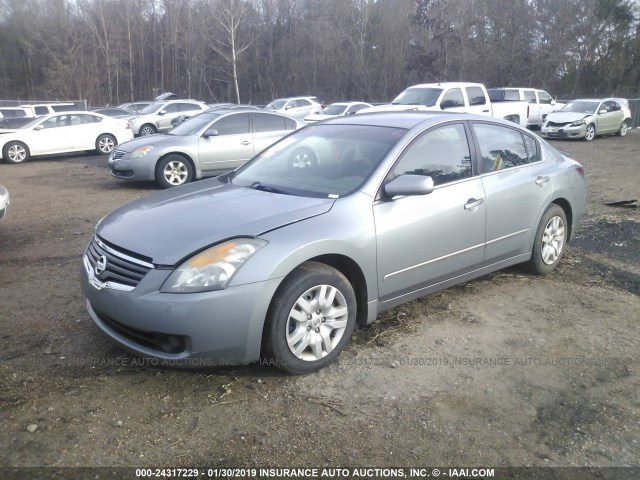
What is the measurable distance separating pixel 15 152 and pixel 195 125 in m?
8.10

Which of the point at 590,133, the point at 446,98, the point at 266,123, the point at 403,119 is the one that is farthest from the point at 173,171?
the point at 590,133

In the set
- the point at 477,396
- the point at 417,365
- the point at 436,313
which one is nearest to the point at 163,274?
the point at 417,365

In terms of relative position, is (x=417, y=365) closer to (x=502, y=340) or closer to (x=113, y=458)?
(x=502, y=340)

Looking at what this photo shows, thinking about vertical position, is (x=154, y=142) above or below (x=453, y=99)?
below

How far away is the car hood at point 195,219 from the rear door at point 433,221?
1.83 feet

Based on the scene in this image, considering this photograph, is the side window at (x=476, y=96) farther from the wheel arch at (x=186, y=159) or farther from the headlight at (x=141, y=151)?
the headlight at (x=141, y=151)

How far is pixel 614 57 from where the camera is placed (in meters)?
36.3

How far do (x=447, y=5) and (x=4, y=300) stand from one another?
128 ft

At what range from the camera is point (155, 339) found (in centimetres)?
329

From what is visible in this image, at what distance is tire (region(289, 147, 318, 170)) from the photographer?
14.7ft

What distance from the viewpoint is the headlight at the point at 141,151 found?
1035 centimetres

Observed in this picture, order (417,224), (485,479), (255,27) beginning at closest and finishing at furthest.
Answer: (485,479)
(417,224)
(255,27)

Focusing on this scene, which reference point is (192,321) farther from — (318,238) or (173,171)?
(173,171)

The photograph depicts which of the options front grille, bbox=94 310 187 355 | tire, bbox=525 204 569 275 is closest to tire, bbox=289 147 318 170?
front grille, bbox=94 310 187 355
